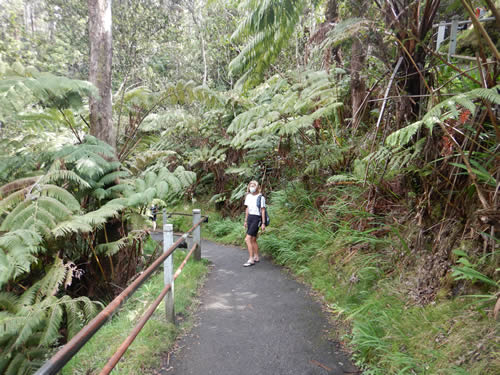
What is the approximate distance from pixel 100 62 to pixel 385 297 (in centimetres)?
538

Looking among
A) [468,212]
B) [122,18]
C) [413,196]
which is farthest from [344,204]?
[122,18]

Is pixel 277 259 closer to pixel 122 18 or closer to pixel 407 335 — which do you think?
pixel 407 335

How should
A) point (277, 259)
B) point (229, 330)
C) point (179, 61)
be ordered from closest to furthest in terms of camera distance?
point (229, 330) < point (277, 259) < point (179, 61)

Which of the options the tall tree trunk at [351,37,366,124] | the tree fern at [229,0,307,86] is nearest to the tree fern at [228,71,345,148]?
the tall tree trunk at [351,37,366,124]

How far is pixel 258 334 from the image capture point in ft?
11.3

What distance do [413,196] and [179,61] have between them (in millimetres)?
13142

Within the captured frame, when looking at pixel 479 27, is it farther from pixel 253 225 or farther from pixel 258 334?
pixel 253 225

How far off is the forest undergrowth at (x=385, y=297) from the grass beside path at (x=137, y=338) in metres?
1.77

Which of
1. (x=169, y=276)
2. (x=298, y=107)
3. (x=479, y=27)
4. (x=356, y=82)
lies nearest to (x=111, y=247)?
(x=169, y=276)

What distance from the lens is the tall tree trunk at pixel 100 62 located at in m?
5.05

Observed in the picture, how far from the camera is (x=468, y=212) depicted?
3.00 metres

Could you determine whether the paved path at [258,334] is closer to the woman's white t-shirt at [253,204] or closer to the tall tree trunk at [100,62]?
the woman's white t-shirt at [253,204]

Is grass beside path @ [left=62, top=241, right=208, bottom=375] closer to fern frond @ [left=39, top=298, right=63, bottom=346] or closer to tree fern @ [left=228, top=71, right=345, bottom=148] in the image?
fern frond @ [left=39, top=298, right=63, bottom=346]

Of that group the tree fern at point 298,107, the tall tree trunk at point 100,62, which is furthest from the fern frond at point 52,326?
the tree fern at point 298,107
